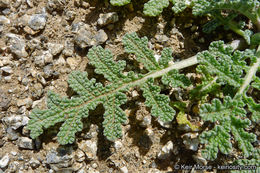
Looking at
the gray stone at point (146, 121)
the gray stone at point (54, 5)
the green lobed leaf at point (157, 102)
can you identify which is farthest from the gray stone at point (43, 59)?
the gray stone at point (146, 121)

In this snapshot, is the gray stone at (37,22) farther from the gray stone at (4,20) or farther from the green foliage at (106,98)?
the green foliage at (106,98)

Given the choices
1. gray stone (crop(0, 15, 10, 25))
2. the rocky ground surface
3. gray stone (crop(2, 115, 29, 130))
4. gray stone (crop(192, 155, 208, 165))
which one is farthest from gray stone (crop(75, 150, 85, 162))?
gray stone (crop(0, 15, 10, 25))

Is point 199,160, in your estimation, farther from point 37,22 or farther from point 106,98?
point 37,22

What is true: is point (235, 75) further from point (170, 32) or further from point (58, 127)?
point (58, 127)

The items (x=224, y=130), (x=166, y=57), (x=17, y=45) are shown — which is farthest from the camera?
(x=17, y=45)

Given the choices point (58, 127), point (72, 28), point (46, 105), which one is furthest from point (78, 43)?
point (58, 127)

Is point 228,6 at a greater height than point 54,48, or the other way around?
point 228,6

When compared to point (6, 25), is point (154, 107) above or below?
below

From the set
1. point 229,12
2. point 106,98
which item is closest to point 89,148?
point 106,98
